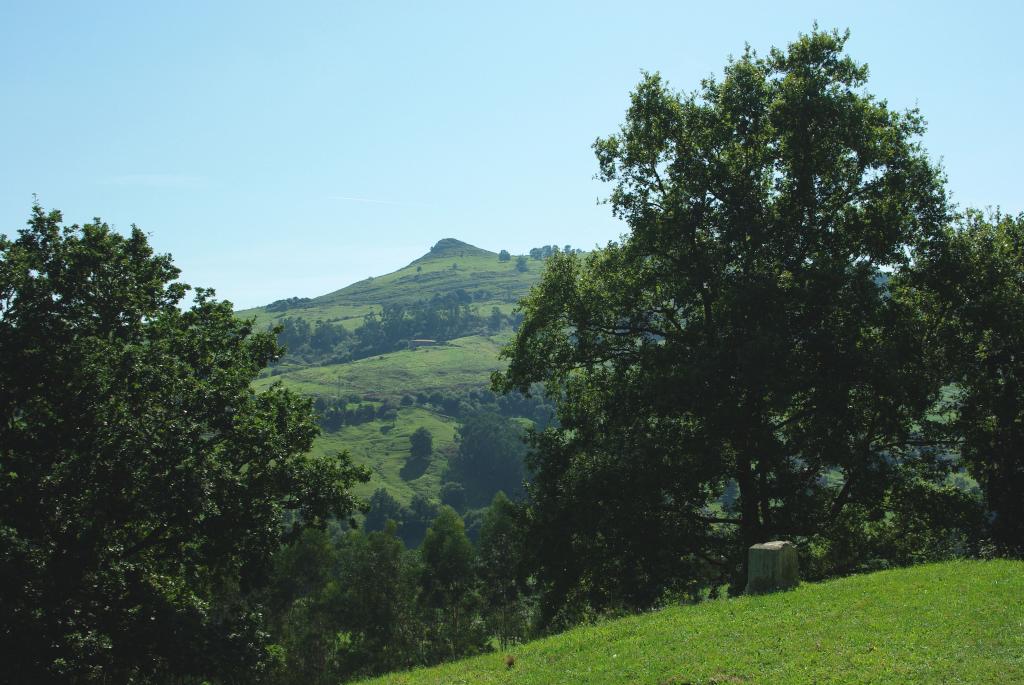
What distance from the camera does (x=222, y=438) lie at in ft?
96.4

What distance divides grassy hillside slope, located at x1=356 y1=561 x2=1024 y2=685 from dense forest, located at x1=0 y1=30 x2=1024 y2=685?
239 inches

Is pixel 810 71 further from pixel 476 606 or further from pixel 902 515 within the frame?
pixel 476 606

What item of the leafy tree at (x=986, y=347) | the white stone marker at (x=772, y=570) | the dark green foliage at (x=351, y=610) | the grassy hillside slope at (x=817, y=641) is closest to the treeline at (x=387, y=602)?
the dark green foliage at (x=351, y=610)

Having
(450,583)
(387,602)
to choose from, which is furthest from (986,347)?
(450,583)

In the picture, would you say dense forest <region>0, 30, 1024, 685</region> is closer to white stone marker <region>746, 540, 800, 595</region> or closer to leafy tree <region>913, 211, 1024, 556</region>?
leafy tree <region>913, 211, 1024, 556</region>

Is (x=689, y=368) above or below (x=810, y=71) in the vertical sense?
below

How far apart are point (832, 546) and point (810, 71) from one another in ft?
61.6

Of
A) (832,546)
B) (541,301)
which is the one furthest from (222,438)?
(832,546)

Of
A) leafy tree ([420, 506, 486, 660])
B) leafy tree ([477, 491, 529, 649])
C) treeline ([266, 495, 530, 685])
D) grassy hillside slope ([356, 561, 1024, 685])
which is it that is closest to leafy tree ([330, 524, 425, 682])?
treeline ([266, 495, 530, 685])

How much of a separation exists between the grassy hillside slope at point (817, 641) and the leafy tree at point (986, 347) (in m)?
6.22

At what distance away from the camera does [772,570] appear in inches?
924

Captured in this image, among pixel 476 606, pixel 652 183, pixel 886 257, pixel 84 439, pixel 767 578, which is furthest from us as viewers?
pixel 476 606

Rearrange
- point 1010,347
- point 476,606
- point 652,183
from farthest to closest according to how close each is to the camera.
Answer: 1. point 476,606
2. point 652,183
3. point 1010,347

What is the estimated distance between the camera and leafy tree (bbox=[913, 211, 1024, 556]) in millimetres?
27766
